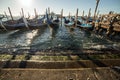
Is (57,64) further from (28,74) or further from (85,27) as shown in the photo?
(85,27)

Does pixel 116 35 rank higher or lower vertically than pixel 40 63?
lower

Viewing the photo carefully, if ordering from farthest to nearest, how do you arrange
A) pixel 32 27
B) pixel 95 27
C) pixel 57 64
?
pixel 32 27
pixel 95 27
pixel 57 64

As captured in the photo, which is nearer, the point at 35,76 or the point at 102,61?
the point at 35,76

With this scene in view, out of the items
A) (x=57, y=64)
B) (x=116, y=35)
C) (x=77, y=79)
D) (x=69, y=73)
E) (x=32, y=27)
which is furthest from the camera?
(x=32, y=27)

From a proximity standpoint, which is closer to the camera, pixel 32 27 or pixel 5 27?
pixel 5 27

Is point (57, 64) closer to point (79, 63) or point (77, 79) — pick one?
point (79, 63)

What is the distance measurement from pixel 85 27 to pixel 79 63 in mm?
18458

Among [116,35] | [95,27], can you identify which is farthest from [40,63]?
[95,27]

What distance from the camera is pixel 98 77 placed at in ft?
14.9

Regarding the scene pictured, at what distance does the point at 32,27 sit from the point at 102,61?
2178 cm

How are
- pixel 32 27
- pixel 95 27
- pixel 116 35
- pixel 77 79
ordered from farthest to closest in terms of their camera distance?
pixel 32 27 → pixel 95 27 → pixel 116 35 → pixel 77 79

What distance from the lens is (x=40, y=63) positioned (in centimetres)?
600

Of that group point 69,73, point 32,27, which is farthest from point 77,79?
point 32,27

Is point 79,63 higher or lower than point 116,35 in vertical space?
higher
